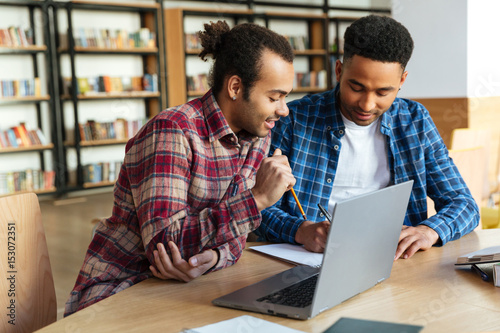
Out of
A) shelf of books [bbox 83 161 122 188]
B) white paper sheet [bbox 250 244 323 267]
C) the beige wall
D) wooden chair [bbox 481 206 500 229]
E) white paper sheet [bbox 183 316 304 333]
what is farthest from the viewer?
shelf of books [bbox 83 161 122 188]

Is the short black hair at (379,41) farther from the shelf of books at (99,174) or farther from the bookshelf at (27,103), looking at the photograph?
the shelf of books at (99,174)

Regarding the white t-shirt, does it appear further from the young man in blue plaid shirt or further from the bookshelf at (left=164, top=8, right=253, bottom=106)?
the bookshelf at (left=164, top=8, right=253, bottom=106)

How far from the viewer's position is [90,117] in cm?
618

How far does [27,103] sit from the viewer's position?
5.77m

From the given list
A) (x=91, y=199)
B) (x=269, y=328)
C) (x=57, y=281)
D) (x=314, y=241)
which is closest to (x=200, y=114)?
(x=314, y=241)

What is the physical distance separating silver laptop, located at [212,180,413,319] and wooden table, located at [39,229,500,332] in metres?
0.02

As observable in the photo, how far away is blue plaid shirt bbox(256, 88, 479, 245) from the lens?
165 cm

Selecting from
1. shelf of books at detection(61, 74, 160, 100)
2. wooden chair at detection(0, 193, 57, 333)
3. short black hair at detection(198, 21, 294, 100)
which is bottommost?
wooden chair at detection(0, 193, 57, 333)

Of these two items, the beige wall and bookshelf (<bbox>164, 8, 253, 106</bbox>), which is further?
bookshelf (<bbox>164, 8, 253, 106</bbox>)

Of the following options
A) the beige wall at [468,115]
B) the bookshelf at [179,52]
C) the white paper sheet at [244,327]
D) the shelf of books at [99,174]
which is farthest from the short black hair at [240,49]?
the bookshelf at [179,52]

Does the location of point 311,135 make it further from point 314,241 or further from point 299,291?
point 299,291

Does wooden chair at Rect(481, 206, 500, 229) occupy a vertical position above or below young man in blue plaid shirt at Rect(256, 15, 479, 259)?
below

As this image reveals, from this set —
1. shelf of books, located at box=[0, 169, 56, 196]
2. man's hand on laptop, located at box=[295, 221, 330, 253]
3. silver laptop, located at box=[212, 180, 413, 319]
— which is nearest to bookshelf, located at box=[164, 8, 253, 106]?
shelf of books, located at box=[0, 169, 56, 196]

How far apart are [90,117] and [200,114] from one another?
16.8 ft
